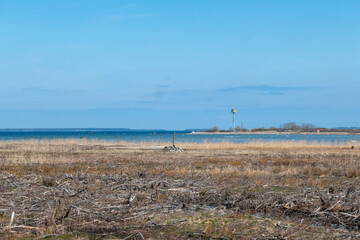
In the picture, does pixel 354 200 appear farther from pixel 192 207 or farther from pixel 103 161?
pixel 103 161

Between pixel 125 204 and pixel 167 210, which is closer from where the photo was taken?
pixel 167 210

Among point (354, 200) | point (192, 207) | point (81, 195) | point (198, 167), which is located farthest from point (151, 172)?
point (354, 200)

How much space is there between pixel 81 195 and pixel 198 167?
36.6 feet

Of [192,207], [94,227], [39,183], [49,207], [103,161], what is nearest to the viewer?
[94,227]

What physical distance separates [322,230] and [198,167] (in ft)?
45.4

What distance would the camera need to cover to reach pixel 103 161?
2628cm

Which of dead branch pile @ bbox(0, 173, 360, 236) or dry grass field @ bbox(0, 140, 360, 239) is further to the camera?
dead branch pile @ bbox(0, 173, 360, 236)

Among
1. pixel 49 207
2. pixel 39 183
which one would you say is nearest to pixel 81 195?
pixel 49 207

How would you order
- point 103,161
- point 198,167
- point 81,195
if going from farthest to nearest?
point 103,161 < point 198,167 < point 81,195

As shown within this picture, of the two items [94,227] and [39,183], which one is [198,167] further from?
[94,227]

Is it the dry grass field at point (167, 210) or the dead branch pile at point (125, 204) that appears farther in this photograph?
the dead branch pile at point (125, 204)

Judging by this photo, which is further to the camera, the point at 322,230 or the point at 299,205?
the point at 299,205

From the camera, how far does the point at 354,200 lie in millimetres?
12039

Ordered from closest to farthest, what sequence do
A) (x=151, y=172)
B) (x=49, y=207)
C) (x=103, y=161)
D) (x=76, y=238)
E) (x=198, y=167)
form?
(x=76, y=238), (x=49, y=207), (x=151, y=172), (x=198, y=167), (x=103, y=161)
